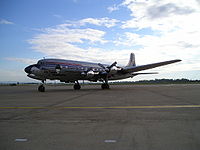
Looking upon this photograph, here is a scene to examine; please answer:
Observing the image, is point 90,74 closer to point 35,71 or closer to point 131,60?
point 35,71

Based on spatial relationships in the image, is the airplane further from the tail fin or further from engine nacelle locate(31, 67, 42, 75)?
the tail fin

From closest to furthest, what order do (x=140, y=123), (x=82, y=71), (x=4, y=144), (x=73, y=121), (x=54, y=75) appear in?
(x=4, y=144)
(x=140, y=123)
(x=73, y=121)
(x=54, y=75)
(x=82, y=71)

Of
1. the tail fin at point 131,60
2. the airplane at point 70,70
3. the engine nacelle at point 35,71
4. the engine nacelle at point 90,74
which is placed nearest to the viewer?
the engine nacelle at point 35,71

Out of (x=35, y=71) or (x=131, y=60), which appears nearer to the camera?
(x=35, y=71)

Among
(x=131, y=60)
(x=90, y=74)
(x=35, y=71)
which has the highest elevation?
(x=131, y=60)

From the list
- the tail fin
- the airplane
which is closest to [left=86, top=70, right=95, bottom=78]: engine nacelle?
the airplane

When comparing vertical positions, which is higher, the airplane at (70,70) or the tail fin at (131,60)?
the tail fin at (131,60)

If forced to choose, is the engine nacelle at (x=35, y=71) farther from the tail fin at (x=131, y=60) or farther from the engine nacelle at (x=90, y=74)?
the tail fin at (x=131, y=60)

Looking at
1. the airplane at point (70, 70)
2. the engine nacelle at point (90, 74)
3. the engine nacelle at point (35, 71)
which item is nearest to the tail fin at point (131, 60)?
the airplane at point (70, 70)

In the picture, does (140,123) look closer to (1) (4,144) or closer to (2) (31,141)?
(2) (31,141)

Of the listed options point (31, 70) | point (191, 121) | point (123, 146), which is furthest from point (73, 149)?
point (31, 70)

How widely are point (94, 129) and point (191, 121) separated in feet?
10.3

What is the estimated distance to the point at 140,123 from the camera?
4977 millimetres

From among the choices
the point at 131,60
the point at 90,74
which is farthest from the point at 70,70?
the point at 131,60
